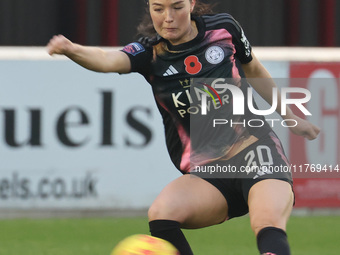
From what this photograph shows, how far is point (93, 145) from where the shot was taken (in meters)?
9.29

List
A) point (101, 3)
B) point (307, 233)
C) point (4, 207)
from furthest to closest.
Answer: point (101, 3)
point (4, 207)
point (307, 233)

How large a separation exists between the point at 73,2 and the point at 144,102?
181cm

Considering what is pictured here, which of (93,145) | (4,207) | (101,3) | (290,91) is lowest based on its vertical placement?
(4,207)

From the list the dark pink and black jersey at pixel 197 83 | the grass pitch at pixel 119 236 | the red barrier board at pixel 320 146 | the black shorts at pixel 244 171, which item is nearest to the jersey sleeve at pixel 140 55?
the dark pink and black jersey at pixel 197 83

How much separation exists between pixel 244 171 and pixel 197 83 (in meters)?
0.51

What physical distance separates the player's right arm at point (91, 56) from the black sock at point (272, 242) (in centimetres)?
108

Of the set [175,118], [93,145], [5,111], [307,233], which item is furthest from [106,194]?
[175,118]

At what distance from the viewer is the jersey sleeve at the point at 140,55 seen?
4766 millimetres

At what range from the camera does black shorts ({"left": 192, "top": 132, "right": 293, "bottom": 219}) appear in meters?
4.70

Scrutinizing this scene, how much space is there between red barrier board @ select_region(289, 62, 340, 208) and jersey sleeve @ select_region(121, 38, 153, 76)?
4.75m

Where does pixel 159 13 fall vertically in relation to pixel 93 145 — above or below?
above

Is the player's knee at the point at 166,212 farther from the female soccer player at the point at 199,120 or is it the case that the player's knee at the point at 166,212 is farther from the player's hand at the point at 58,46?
the player's hand at the point at 58,46

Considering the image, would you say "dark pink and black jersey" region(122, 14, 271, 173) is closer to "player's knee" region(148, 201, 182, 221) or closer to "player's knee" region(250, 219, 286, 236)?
"player's knee" region(148, 201, 182, 221)

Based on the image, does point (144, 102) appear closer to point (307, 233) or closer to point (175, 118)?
point (307, 233)
